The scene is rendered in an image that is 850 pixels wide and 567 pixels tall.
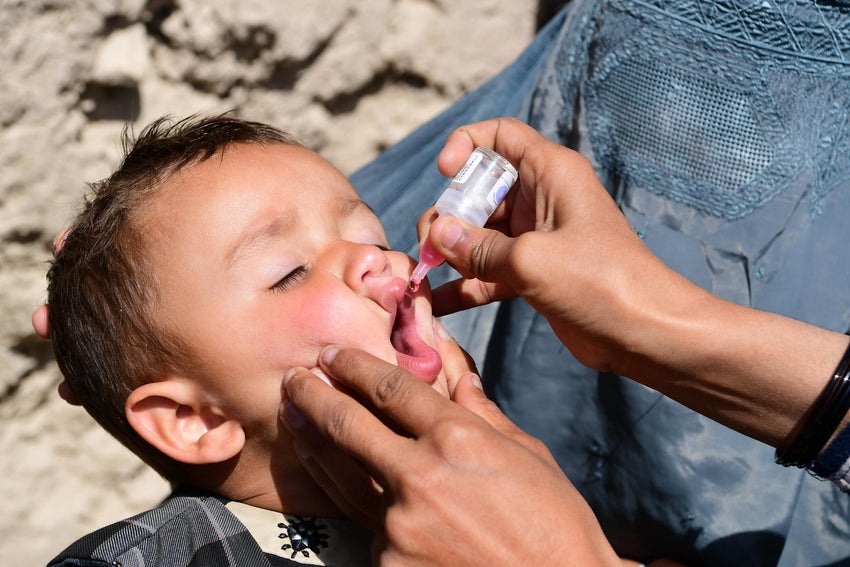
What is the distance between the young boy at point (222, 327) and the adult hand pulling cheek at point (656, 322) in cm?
22

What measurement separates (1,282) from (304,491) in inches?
39.9

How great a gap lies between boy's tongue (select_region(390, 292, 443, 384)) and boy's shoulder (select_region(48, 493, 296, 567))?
→ 0.41 metres

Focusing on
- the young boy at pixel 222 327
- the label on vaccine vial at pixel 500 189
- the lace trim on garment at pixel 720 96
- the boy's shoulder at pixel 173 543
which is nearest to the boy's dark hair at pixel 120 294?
the young boy at pixel 222 327

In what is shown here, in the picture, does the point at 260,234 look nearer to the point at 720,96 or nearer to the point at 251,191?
the point at 251,191

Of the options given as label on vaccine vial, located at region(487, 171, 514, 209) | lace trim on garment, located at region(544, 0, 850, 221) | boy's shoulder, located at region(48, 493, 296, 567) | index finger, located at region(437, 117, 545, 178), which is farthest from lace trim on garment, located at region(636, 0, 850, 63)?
boy's shoulder, located at region(48, 493, 296, 567)

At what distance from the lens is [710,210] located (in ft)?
5.75

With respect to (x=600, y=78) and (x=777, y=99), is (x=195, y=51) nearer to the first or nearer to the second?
(x=600, y=78)

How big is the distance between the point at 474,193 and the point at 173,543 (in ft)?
2.54

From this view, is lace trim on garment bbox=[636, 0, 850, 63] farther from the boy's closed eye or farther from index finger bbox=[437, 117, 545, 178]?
the boy's closed eye

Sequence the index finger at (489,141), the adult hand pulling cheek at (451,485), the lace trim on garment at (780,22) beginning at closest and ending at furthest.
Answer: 1. the adult hand pulling cheek at (451,485)
2. the index finger at (489,141)
3. the lace trim on garment at (780,22)

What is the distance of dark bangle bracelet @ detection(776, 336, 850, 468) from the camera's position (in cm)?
128

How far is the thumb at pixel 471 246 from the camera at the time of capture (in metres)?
1.27

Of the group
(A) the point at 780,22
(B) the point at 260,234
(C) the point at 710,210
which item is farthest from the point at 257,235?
(A) the point at 780,22

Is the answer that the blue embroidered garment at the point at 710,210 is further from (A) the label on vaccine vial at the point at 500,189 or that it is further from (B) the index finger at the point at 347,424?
(B) the index finger at the point at 347,424
